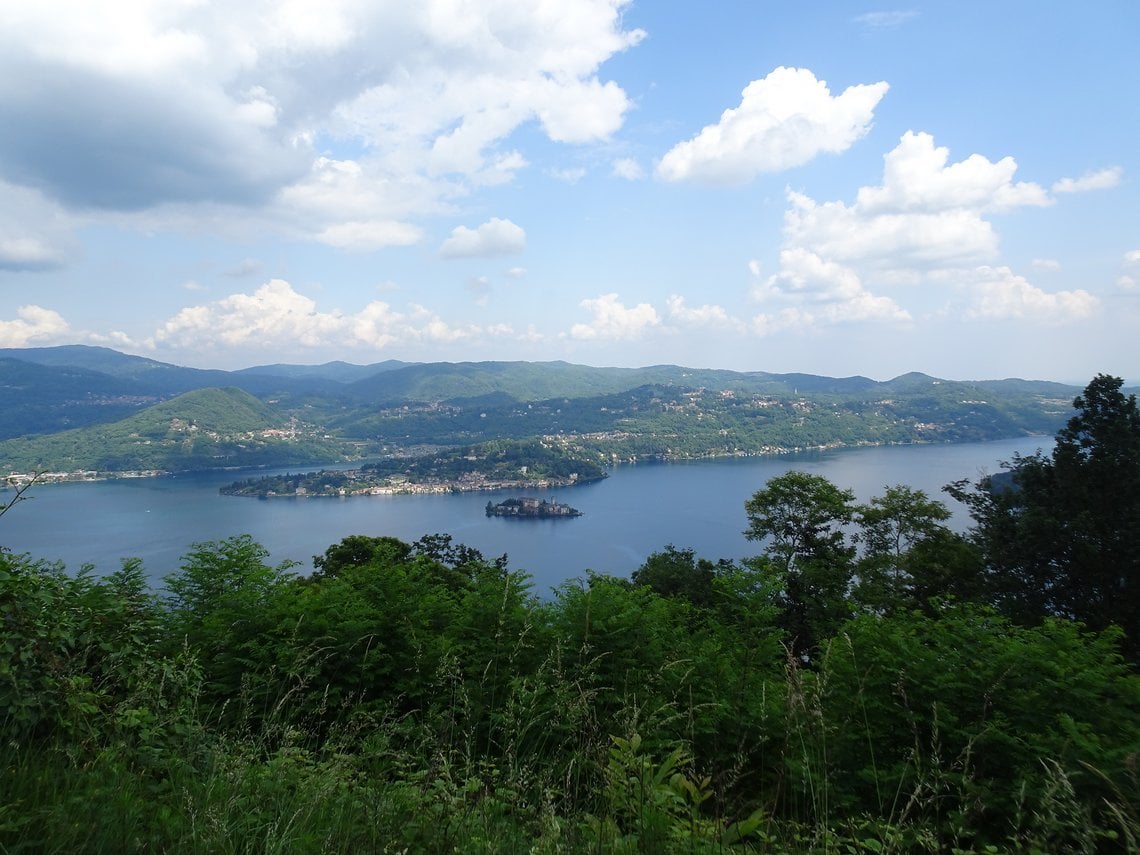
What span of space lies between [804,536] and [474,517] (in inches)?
2471

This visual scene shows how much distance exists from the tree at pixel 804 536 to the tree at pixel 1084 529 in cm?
399

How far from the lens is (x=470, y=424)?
18212cm

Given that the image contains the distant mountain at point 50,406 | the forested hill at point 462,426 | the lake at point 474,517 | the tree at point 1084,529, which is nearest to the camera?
the tree at point 1084,529

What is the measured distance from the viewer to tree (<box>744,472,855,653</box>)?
56.8 ft

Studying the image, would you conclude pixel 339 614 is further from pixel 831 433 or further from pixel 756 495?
pixel 831 433

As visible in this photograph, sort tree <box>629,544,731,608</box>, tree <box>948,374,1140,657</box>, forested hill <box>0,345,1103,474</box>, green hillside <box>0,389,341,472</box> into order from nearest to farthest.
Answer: tree <box>948,374,1140,657</box> → tree <box>629,544,731,608</box> → green hillside <box>0,389,341,472</box> → forested hill <box>0,345,1103,474</box>

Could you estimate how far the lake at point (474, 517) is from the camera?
176ft

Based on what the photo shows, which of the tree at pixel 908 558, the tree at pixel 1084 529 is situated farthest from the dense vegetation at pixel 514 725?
the tree at pixel 1084 529

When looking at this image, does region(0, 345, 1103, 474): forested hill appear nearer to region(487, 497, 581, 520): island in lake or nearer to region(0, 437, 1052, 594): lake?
region(0, 437, 1052, 594): lake

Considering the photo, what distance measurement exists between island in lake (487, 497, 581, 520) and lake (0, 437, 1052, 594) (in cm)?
222

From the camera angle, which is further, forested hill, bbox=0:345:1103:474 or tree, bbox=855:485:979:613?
forested hill, bbox=0:345:1103:474

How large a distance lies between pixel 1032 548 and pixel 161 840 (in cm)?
1718

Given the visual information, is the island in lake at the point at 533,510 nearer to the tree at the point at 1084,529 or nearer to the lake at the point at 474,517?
the lake at the point at 474,517

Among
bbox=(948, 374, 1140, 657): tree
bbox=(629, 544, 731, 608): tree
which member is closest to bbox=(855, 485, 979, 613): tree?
bbox=(948, 374, 1140, 657): tree
